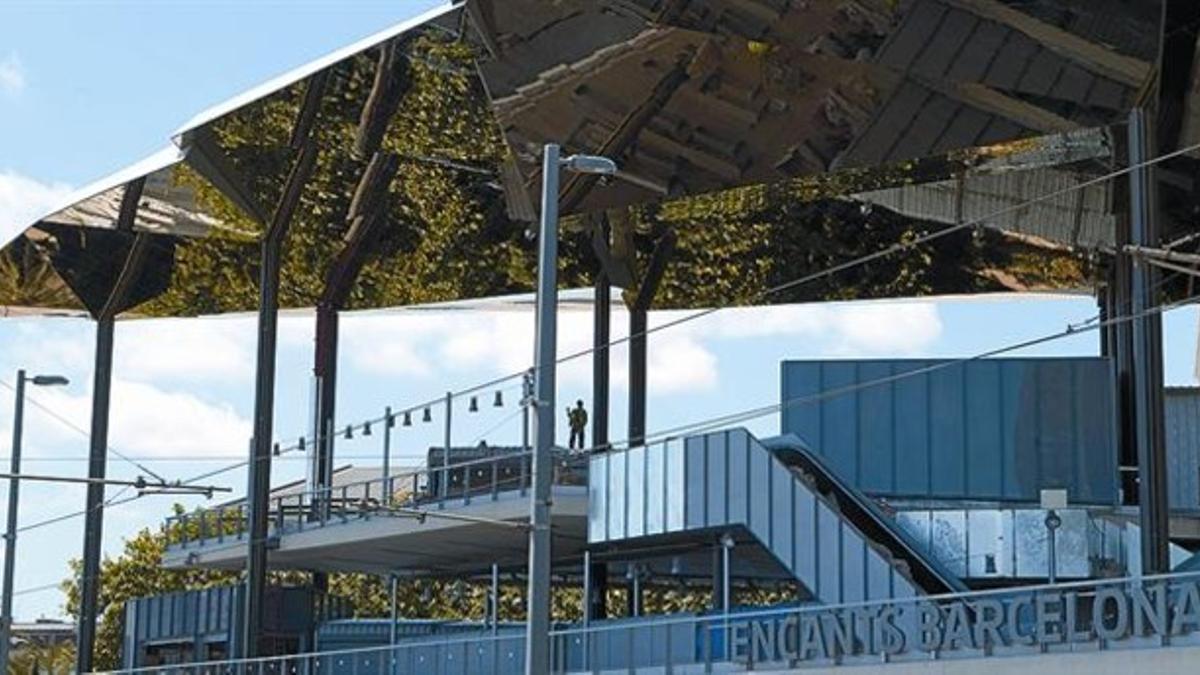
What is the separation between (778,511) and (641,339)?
85.4ft

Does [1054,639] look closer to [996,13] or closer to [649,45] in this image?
[996,13]

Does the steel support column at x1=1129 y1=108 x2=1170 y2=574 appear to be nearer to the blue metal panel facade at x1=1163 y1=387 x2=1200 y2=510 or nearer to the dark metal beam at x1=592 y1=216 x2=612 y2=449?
the blue metal panel facade at x1=1163 y1=387 x2=1200 y2=510

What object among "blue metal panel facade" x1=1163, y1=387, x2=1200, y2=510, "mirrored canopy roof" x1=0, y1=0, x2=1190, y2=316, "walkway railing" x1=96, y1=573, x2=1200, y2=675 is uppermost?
"mirrored canopy roof" x1=0, y1=0, x2=1190, y2=316

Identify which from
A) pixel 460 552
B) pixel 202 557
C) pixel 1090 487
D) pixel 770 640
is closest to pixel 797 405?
pixel 1090 487

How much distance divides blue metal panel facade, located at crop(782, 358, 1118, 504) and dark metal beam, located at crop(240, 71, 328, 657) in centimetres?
1424

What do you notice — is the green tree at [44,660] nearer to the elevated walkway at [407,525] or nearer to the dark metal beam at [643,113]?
the elevated walkway at [407,525]

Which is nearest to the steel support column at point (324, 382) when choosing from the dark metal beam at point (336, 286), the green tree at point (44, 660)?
the dark metal beam at point (336, 286)

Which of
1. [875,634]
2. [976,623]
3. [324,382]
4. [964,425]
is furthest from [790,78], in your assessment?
[324,382]

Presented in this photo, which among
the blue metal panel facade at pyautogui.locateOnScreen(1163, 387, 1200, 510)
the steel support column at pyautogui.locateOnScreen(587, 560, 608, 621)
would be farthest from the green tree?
the blue metal panel facade at pyautogui.locateOnScreen(1163, 387, 1200, 510)

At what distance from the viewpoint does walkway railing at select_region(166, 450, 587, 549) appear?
47688 mm

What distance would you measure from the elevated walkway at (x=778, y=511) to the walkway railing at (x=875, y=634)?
1.74 metres

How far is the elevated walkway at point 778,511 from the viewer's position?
3838cm

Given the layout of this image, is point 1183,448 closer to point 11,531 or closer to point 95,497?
point 11,531

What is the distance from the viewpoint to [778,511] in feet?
131
